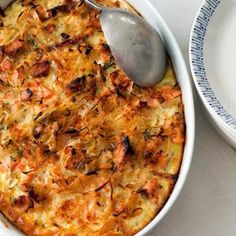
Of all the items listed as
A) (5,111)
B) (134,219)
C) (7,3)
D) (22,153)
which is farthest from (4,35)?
(134,219)

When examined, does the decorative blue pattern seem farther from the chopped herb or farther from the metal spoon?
the chopped herb

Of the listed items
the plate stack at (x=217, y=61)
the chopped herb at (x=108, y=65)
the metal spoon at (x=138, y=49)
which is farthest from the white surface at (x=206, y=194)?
the chopped herb at (x=108, y=65)

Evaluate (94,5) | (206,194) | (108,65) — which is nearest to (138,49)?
(108,65)

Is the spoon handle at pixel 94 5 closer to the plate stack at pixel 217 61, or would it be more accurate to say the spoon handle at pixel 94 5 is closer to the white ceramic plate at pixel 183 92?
the white ceramic plate at pixel 183 92

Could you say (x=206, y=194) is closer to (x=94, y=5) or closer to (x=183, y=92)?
(x=183, y=92)

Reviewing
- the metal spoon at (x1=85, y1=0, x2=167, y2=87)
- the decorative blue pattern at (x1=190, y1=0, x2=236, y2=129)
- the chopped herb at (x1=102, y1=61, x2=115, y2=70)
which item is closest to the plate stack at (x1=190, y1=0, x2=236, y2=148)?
the decorative blue pattern at (x1=190, y1=0, x2=236, y2=129)

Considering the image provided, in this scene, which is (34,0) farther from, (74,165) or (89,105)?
(74,165)

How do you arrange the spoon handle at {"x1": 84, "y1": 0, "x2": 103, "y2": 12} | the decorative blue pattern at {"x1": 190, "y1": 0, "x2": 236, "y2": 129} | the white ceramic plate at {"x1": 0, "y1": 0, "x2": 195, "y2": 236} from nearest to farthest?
the white ceramic plate at {"x1": 0, "y1": 0, "x2": 195, "y2": 236}, the decorative blue pattern at {"x1": 190, "y1": 0, "x2": 236, "y2": 129}, the spoon handle at {"x1": 84, "y1": 0, "x2": 103, "y2": 12}
